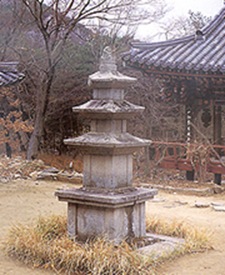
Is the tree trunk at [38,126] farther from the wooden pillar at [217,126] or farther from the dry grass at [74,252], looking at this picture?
the dry grass at [74,252]

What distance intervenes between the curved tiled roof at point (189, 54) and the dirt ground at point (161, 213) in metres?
2.79

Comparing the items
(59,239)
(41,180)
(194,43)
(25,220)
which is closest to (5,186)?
(41,180)

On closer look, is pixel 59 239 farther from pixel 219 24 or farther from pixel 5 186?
pixel 219 24

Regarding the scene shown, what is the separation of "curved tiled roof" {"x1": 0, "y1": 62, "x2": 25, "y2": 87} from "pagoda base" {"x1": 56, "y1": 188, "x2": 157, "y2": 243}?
567 cm

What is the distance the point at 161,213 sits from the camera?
A: 32.7 feet

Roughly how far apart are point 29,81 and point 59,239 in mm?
12783

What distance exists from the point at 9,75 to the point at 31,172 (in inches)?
132

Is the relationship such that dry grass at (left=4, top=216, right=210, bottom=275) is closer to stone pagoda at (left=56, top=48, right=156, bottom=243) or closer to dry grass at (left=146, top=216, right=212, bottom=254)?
dry grass at (left=146, top=216, right=212, bottom=254)

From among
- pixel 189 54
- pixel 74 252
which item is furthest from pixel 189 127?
pixel 74 252

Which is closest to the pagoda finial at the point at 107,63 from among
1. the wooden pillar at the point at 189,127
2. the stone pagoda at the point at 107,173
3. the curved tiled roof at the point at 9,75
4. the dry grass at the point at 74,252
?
the stone pagoda at the point at 107,173

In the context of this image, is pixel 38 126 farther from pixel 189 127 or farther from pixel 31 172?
pixel 189 127

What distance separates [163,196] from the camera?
12117 millimetres

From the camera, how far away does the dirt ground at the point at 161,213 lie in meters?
6.45

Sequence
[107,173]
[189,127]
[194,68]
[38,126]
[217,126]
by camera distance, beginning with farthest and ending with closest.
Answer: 1. [38,126]
2. [189,127]
3. [217,126]
4. [194,68]
5. [107,173]
